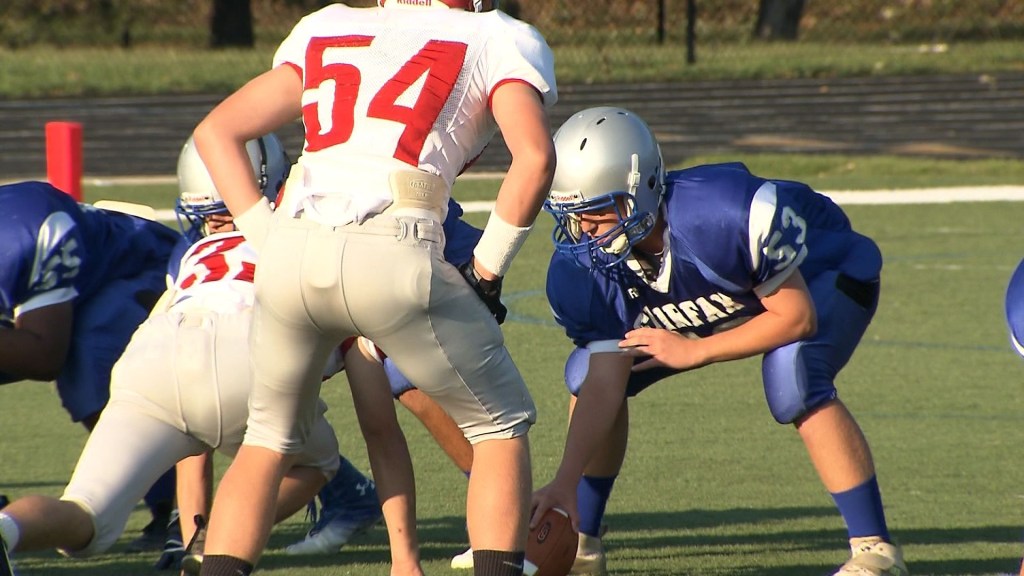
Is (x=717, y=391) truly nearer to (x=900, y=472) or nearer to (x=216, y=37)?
(x=900, y=472)

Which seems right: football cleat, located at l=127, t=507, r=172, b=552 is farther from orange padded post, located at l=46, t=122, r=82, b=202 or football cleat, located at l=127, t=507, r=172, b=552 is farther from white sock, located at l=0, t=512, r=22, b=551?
orange padded post, located at l=46, t=122, r=82, b=202

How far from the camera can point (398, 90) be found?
3.28 meters

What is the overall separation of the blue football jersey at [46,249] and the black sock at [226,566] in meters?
1.40

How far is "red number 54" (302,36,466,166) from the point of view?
3270 millimetres

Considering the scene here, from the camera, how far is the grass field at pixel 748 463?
14.9ft

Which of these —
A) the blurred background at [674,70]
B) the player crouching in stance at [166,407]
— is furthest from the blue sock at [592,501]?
the blurred background at [674,70]

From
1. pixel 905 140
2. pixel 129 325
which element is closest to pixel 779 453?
pixel 129 325

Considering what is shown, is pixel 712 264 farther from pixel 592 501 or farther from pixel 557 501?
pixel 592 501

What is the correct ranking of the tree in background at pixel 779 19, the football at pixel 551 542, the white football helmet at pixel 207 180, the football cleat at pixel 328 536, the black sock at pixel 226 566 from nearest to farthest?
the black sock at pixel 226 566 → the football at pixel 551 542 → the white football helmet at pixel 207 180 → the football cleat at pixel 328 536 → the tree in background at pixel 779 19

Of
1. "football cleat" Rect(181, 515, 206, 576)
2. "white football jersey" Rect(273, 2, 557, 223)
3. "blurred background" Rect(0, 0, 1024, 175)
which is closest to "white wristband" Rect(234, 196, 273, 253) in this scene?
"white football jersey" Rect(273, 2, 557, 223)

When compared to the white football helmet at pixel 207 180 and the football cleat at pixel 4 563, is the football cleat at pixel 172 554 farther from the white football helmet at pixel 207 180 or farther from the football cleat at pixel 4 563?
the football cleat at pixel 4 563

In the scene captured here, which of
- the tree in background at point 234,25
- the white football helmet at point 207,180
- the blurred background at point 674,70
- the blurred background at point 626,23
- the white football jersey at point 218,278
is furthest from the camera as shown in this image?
the tree in background at point 234,25

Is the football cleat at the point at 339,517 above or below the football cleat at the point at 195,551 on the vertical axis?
below

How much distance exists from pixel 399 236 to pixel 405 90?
32cm
